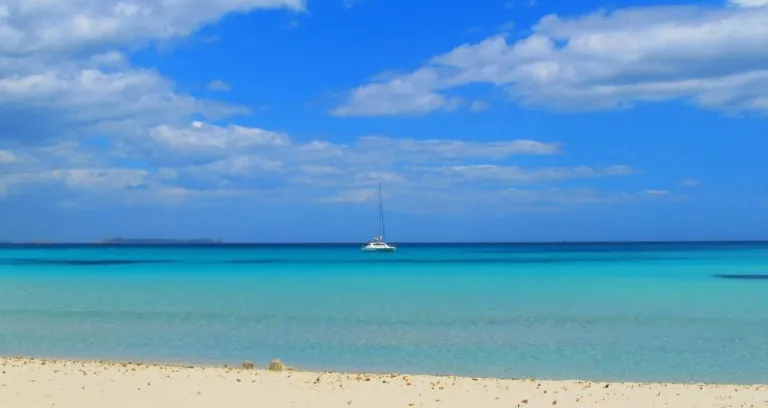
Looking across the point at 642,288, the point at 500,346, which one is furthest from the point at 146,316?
the point at 642,288

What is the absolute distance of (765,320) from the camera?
27.4m

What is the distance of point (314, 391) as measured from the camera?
13539mm

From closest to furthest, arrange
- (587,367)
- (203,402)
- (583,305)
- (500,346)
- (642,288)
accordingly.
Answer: (203,402), (587,367), (500,346), (583,305), (642,288)

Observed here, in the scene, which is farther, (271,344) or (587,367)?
(271,344)

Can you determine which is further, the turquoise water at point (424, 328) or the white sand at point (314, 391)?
the turquoise water at point (424, 328)

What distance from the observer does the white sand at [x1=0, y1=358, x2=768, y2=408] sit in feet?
41.2

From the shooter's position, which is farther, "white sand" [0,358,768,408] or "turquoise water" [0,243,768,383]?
"turquoise water" [0,243,768,383]

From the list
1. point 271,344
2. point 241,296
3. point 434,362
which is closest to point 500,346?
point 434,362

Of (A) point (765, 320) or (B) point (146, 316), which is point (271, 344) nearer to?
(B) point (146, 316)

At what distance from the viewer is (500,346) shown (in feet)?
68.7

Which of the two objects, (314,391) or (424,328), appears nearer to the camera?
(314,391)

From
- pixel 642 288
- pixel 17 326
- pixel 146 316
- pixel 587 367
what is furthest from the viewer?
pixel 642 288

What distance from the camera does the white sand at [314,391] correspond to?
41.2 ft

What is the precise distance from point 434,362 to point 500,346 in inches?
116
